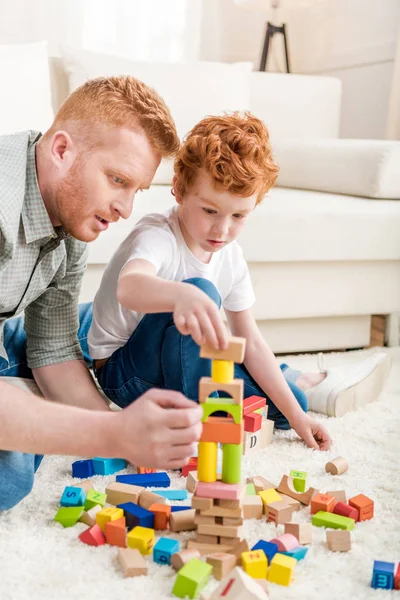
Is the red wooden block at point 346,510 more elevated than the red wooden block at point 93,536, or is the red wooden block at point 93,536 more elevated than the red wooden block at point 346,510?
the red wooden block at point 93,536

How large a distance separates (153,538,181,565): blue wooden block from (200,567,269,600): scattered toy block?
5.6 inches

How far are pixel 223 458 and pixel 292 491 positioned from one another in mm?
301

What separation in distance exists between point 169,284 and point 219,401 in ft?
0.66

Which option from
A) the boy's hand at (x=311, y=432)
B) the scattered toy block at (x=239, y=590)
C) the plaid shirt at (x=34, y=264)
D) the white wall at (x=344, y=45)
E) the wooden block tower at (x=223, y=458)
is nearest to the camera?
the scattered toy block at (x=239, y=590)

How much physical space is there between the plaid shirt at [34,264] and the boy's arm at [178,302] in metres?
0.18

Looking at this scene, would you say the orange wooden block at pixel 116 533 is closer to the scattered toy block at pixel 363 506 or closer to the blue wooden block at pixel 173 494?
the blue wooden block at pixel 173 494

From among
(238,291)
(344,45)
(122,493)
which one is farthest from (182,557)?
(344,45)

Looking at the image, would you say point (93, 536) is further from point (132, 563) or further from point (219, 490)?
point (219, 490)

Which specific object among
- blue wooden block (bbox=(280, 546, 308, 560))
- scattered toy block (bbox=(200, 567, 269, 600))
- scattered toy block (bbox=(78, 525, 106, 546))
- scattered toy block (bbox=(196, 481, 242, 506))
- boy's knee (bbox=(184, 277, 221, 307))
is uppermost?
boy's knee (bbox=(184, 277, 221, 307))

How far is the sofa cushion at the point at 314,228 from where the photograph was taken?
84.0 inches

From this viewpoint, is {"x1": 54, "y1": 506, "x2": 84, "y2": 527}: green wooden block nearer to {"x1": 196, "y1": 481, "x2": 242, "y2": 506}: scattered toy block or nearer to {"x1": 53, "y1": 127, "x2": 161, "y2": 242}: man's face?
{"x1": 196, "y1": 481, "x2": 242, "y2": 506}: scattered toy block

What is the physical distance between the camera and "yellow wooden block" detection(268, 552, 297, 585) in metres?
0.99

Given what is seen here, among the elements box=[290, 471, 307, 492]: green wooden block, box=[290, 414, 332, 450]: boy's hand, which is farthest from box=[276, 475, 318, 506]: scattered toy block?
box=[290, 414, 332, 450]: boy's hand

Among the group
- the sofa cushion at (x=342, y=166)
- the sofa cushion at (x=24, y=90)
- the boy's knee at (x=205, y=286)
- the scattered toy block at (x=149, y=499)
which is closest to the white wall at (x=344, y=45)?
the sofa cushion at (x=342, y=166)
